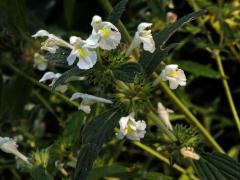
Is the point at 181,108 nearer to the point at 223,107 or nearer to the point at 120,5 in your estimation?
the point at 120,5

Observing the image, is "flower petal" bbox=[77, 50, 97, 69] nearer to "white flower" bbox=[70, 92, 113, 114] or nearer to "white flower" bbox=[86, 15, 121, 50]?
"white flower" bbox=[86, 15, 121, 50]

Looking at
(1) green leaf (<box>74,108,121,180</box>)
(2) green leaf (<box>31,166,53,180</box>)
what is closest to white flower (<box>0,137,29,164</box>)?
(2) green leaf (<box>31,166,53,180</box>)

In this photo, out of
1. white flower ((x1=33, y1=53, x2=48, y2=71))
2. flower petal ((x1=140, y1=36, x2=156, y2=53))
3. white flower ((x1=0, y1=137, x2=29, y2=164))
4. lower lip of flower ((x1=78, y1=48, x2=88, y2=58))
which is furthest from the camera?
white flower ((x1=33, y1=53, x2=48, y2=71))

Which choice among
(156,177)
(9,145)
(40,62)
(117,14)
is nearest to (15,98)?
(40,62)

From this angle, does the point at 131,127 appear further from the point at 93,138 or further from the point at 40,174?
the point at 40,174

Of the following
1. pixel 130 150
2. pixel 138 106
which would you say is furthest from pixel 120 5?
pixel 130 150
